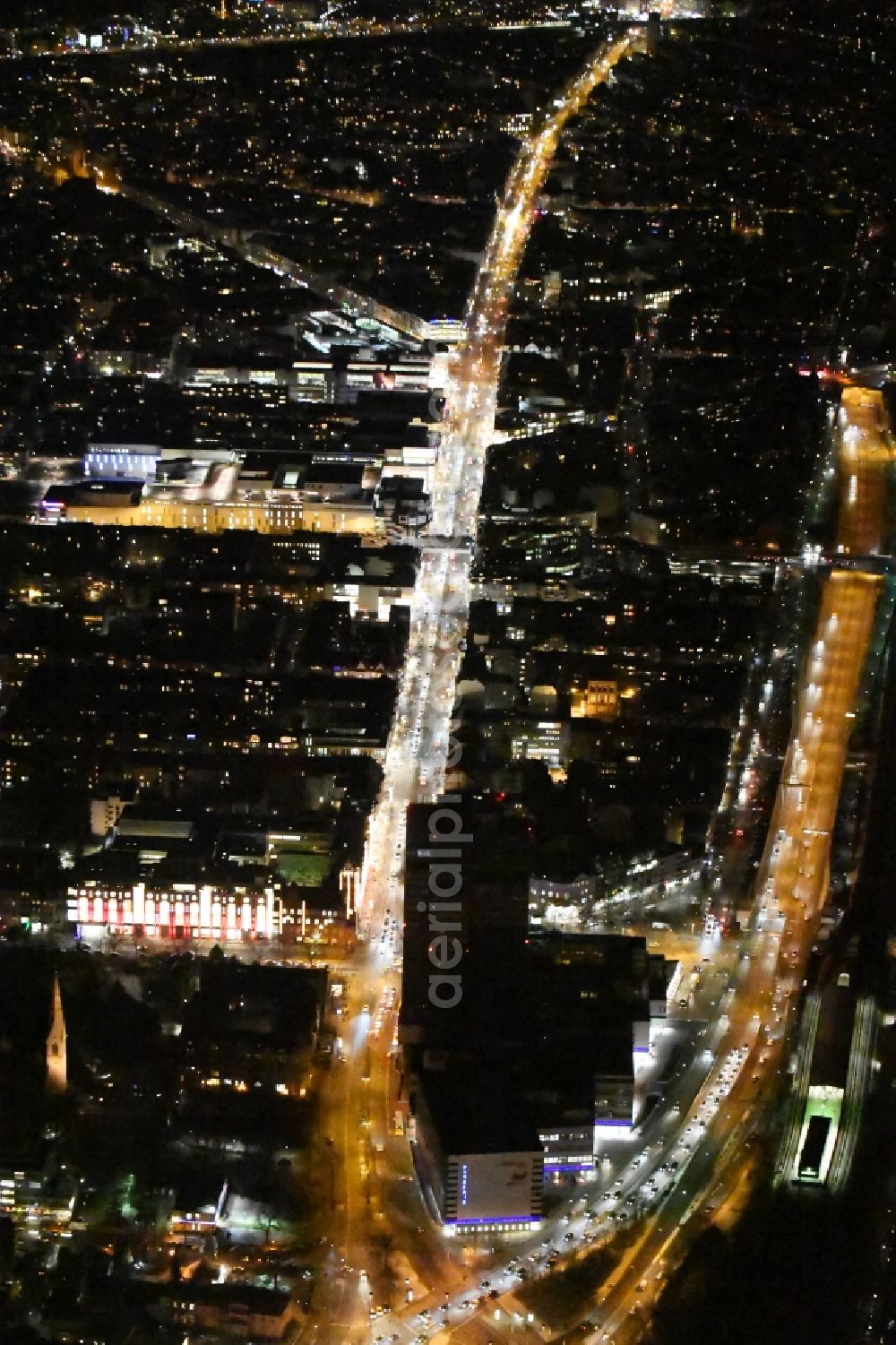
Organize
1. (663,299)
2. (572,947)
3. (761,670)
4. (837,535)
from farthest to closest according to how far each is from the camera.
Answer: (663,299) → (837,535) → (761,670) → (572,947)

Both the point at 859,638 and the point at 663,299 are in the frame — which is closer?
the point at 859,638

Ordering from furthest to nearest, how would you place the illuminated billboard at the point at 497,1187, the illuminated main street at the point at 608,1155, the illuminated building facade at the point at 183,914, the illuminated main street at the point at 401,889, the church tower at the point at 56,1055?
the illuminated building facade at the point at 183,914 < the church tower at the point at 56,1055 < the illuminated billboard at the point at 497,1187 < the illuminated main street at the point at 401,889 < the illuminated main street at the point at 608,1155

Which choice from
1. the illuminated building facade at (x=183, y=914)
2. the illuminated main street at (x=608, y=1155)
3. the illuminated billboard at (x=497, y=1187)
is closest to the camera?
the illuminated main street at (x=608, y=1155)

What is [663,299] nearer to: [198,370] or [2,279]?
[198,370]

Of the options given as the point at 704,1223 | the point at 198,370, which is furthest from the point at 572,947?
the point at 198,370

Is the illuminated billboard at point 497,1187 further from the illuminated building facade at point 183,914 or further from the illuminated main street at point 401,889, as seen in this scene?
the illuminated building facade at point 183,914

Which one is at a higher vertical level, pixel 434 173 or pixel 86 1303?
pixel 434 173

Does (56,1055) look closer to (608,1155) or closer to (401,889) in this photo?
(401,889)

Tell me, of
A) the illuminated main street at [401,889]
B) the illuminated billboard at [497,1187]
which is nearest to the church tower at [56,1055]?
the illuminated main street at [401,889]

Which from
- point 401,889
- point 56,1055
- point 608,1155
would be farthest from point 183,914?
point 608,1155
